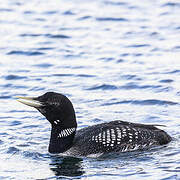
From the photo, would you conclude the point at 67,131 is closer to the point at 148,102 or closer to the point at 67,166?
the point at 67,166

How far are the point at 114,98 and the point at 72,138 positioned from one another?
2590 millimetres

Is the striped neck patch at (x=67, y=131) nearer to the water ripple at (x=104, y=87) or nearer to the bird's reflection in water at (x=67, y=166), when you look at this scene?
the bird's reflection in water at (x=67, y=166)

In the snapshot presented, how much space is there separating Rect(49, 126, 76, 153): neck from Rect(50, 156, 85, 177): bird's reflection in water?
0.53 feet

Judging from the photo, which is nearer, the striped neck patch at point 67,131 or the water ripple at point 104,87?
the striped neck patch at point 67,131

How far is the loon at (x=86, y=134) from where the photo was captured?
781cm

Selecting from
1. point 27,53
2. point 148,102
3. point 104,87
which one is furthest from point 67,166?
point 27,53

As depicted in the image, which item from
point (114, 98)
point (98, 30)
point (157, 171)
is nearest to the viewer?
point (157, 171)

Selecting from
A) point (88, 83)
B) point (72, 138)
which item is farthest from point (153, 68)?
point (72, 138)

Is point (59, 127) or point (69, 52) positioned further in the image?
point (69, 52)

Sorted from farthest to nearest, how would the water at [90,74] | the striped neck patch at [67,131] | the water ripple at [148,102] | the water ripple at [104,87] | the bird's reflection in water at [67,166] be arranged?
the water ripple at [104,87] < the water ripple at [148,102] < the striped neck patch at [67,131] < the water at [90,74] < the bird's reflection in water at [67,166]

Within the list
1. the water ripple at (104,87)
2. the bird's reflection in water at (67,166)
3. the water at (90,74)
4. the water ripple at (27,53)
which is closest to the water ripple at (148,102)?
the water at (90,74)

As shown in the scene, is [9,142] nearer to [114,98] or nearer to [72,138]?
A: [72,138]

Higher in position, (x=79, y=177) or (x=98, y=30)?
(x=98, y=30)

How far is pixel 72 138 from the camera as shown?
8.02 meters
